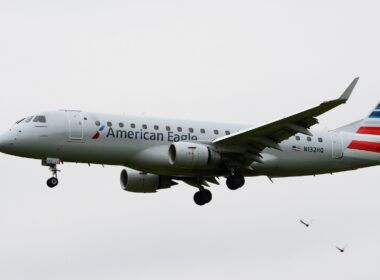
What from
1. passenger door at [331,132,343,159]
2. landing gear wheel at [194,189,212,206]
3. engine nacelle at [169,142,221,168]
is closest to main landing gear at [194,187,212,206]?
landing gear wheel at [194,189,212,206]

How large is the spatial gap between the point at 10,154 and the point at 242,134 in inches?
404

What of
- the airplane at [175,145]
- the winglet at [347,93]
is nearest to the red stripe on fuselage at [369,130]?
the airplane at [175,145]

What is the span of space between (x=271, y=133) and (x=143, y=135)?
5.72 metres

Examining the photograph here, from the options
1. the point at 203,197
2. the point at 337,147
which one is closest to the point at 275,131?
the point at 337,147

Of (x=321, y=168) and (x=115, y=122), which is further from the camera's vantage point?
(x=321, y=168)

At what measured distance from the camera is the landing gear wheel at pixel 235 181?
6062 centimetres

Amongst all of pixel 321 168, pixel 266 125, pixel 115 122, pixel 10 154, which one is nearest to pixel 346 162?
pixel 321 168

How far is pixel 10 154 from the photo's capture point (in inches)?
2315

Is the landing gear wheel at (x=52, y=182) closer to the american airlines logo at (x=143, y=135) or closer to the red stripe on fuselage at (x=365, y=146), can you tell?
the american airlines logo at (x=143, y=135)

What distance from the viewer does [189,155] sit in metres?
58.6

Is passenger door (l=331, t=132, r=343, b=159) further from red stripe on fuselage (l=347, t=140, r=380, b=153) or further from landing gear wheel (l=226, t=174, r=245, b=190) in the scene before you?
landing gear wheel (l=226, t=174, r=245, b=190)

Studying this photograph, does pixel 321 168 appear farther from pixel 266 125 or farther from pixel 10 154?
pixel 10 154

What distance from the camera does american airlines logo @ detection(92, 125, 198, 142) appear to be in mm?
58938

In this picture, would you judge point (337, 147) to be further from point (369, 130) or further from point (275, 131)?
point (275, 131)
